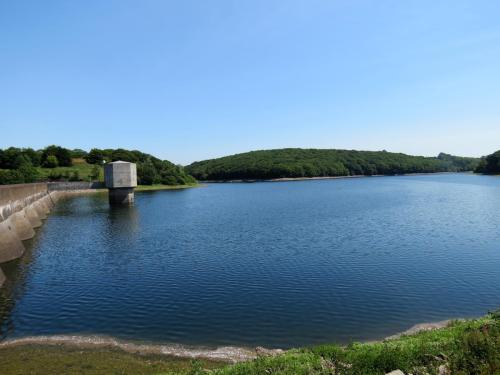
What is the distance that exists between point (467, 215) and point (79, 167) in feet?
418

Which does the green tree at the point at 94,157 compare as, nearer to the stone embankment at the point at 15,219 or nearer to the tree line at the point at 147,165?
the tree line at the point at 147,165

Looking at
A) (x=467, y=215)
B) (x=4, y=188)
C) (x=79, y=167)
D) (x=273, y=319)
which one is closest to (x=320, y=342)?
(x=273, y=319)

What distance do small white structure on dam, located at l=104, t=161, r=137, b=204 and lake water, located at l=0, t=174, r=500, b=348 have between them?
107 ft

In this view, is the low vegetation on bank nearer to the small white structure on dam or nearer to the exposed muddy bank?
the exposed muddy bank

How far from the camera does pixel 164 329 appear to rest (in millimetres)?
17578

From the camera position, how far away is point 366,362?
11031mm

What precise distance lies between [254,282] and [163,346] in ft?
30.3

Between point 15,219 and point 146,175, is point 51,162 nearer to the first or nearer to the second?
point 146,175

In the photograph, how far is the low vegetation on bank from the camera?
10711 millimetres

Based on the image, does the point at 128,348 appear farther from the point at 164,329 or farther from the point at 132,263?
the point at 132,263

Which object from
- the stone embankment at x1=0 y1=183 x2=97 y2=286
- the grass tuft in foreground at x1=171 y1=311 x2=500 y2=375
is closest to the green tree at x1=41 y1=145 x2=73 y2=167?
the stone embankment at x1=0 y1=183 x2=97 y2=286

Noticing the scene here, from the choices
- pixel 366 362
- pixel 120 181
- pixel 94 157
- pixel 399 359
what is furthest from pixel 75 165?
pixel 399 359

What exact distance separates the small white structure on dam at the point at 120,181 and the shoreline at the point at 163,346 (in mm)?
63460

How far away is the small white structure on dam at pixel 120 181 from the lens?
7788 centimetres
